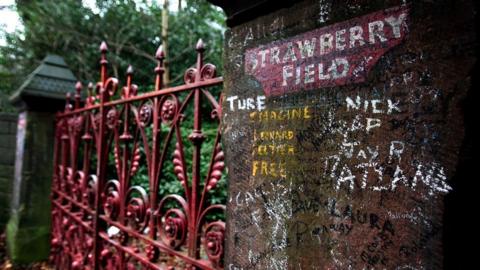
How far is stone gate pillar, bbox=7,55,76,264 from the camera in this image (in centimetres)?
375

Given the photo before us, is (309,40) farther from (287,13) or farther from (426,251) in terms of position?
(426,251)

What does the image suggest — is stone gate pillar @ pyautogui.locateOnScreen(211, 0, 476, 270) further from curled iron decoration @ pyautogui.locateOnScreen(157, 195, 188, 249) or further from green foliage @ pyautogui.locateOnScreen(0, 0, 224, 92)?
green foliage @ pyautogui.locateOnScreen(0, 0, 224, 92)

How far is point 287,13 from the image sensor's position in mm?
1170

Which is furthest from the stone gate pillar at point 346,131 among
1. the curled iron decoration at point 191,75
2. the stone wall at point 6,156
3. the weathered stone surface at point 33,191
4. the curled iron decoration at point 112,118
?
the stone wall at point 6,156

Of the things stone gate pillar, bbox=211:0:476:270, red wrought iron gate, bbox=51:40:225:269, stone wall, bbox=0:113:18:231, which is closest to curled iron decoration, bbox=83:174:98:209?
red wrought iron gate, bbox=51:40:225:269

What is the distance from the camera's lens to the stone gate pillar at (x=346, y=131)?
0.82 metres

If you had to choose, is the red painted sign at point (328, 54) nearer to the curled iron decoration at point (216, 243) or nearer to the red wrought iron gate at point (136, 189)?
the red wrought iron gate at point (136, 189)

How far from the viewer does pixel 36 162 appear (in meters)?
3.87

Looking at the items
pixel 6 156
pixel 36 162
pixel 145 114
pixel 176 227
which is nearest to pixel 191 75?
pixel 145 114

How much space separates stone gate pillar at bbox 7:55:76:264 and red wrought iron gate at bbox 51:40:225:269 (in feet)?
0.57

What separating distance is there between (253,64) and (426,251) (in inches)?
30.4

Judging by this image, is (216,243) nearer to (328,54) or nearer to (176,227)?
(176,227)

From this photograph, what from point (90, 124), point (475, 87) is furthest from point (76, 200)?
point (475, 87)

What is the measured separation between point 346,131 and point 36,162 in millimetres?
3838
